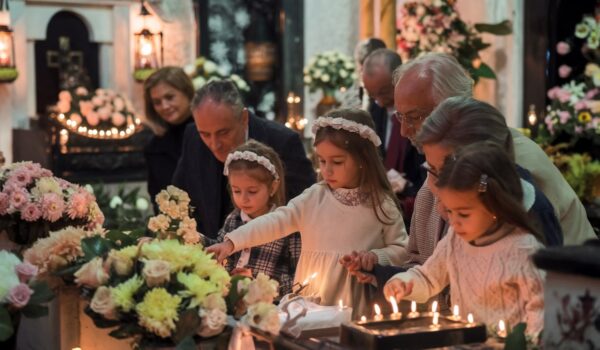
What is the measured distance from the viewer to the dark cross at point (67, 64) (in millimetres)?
11203

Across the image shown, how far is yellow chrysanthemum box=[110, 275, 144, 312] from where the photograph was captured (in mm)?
2969

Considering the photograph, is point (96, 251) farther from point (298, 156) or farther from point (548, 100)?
point (548, 100)

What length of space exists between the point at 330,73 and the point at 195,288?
913 centimetres

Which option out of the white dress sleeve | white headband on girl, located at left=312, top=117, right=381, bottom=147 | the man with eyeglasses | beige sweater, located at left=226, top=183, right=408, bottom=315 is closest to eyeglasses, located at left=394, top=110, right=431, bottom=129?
white headband on girl, located at left=312, top=117, right=381, bottom=147

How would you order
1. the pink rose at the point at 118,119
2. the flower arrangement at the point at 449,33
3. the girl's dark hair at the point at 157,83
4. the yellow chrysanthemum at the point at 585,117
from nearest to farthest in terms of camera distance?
the girl's dark hair at the point at 157,83 → the yellow chrysanthemum at the point at 585,117 → the flower arrangement at the point at 449,33 → the pink rose at the point at 118,119

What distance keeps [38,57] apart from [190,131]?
6113mm

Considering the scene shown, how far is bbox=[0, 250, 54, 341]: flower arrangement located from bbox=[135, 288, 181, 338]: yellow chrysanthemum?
1.11 ft

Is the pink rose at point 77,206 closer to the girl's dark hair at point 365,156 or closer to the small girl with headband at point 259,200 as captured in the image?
the small girl with headband at point 259,200

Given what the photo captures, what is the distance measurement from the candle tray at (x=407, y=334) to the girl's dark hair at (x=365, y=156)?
147 centimetres

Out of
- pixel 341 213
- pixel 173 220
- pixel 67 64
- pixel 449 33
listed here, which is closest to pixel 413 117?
pixel 341 213

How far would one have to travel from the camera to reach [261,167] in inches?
182

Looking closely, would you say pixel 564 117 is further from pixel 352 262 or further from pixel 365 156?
pixel 352 262

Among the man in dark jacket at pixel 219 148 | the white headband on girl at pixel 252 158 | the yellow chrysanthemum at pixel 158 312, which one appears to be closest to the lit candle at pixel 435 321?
the yellow chrysanthemum at pixel 158 312

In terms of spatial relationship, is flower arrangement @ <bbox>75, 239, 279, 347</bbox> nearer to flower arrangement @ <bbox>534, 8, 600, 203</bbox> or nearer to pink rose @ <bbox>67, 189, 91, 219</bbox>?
pink rose @ <bbox>67, 189, 91, 219</bbox>
